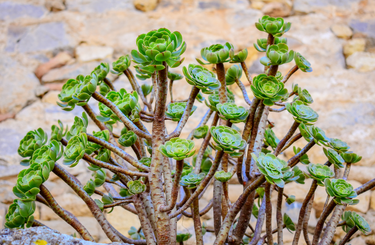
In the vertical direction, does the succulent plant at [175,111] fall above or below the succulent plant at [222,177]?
above

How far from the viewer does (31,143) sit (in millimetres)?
669

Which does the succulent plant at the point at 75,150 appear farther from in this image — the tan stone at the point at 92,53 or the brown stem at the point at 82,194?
the tan stone at the point at 92,53

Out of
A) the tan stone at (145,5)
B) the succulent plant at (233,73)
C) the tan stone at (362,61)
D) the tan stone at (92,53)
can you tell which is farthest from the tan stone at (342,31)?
the succulent plant at (233,73)

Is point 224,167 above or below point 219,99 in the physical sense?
below

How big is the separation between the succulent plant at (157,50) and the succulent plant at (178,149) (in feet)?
0.41

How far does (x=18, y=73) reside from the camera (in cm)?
193

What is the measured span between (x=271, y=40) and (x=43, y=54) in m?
1.79

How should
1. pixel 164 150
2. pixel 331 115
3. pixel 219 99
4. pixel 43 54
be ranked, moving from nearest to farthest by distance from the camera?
pixel 164 150 < pixel 219 99 < pixel 331 115 < pixel 43 54

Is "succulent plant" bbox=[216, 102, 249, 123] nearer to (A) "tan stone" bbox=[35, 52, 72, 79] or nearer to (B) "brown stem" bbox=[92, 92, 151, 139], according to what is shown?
(B) "brown stem" bbox=[92, 92, 151, 139]

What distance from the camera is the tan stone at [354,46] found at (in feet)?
6.22

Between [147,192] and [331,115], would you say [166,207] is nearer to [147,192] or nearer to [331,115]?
[147,192]

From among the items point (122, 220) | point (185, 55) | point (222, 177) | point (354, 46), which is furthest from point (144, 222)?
point (354, 46)

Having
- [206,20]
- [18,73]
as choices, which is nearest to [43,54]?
[18,73]

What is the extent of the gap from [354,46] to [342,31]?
0.14 metres
